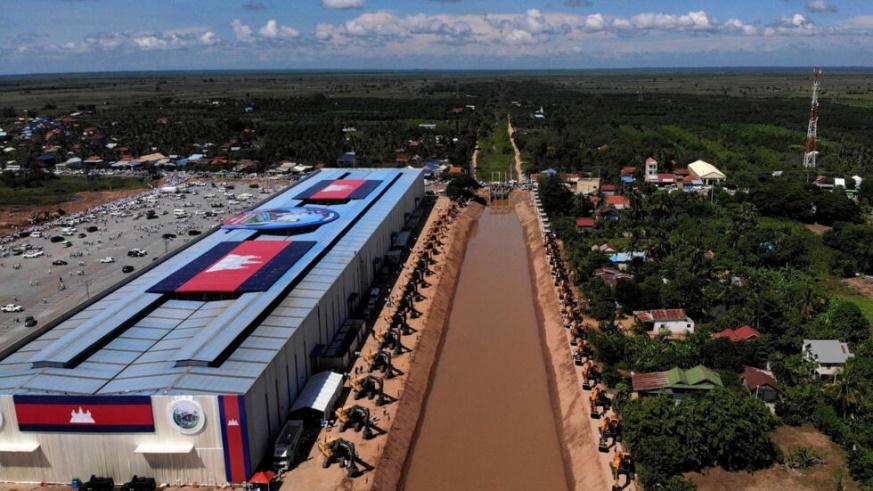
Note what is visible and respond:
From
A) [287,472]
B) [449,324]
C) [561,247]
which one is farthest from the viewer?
[561,247]

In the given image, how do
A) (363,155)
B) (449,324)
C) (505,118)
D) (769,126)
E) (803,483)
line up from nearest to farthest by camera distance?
(803,483) < (449,324) < (363,155) < (769,126) < (505,118)

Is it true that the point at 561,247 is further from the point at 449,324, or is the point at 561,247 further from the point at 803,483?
the point at 803,483

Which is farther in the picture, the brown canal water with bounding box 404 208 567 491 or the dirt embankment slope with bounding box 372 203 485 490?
the brown canal water with bounding box 404 208 567 491

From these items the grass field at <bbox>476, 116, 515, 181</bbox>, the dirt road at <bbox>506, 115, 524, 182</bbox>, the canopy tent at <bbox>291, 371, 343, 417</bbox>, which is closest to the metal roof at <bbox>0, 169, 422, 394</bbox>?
the canopy tent at <bbox>291, 371, 343, 417</bbox>

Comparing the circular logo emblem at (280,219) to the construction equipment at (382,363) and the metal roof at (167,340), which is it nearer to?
the metal roof at (167,340)

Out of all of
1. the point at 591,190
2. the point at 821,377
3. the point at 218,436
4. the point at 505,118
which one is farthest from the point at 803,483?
the point at 505,118

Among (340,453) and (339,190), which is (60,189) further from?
(340,453)

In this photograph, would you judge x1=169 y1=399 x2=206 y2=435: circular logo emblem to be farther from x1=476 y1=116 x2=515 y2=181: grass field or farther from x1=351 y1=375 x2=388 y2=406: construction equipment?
x1=476 y1=116 x2=515 y2=181: grass field

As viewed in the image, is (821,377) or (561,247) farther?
(561,247)
